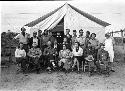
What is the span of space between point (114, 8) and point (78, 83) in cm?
541

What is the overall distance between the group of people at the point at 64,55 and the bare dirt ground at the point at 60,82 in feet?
1.03

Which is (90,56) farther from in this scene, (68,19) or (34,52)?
(68,19)

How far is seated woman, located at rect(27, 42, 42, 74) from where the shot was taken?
741 centimetres

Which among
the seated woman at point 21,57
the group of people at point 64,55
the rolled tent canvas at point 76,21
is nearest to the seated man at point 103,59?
the group of people at point 64,55

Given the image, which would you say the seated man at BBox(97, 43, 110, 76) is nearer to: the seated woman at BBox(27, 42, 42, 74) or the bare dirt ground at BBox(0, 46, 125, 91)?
the bare dirt ground at BBox(0, 46, 125, 91)

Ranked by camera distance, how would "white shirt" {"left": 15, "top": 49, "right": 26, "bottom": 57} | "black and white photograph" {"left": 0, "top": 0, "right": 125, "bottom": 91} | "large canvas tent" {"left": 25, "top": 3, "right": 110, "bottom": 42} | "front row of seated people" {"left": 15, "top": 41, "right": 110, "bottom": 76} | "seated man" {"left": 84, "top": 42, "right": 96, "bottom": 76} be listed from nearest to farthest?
"black and white photograph" {"left": 0, "top": 0, "right": 125, "bottom": 91} → "seated man" {"left": 84, "top": 42, "right": 96, "bottom": 76} → "front row of seated people" {"left": 15, "top": 41, "right": 110, "bottom": 76} → "white shirt" {"left": 15, "top": 49, "right": 26, "bottom": 57} → "large canvas tent" {"left": 25, "top": 3, "right": 110, "bottom": 42}

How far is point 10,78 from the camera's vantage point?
671 centimetres

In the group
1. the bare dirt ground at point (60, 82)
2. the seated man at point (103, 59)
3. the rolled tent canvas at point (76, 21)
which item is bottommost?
the bare dirt ground at point (60, 82)

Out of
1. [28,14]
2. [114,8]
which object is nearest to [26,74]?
[28,14]

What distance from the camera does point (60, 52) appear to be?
7.66 m

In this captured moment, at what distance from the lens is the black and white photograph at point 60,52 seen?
6.19 meters

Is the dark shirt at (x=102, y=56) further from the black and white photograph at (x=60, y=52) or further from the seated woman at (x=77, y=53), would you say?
the seated woman at (x=77, y=53)

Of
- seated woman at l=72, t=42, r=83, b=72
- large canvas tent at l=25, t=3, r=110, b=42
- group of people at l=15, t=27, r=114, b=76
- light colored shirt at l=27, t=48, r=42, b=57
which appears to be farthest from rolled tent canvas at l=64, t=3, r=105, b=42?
light colored shirt at l=27, t=48, r=42, b=57

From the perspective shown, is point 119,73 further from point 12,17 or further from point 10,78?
point 12,17
